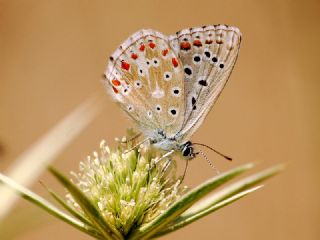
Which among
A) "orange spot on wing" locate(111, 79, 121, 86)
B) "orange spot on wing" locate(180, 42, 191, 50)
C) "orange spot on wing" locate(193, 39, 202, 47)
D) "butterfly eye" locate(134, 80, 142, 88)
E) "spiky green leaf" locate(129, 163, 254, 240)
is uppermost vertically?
"orange spot on wing" locate(111, 79, 121, 86)

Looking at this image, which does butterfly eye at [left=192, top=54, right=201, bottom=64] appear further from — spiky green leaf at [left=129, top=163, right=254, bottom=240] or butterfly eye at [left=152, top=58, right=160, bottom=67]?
spiky green leaf at [left=129, top=163, right=254, bottom=240]

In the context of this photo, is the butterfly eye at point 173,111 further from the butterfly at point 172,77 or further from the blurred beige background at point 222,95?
the blurred beige background at point 222,95

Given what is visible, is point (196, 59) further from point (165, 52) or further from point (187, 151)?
point (187, 151)

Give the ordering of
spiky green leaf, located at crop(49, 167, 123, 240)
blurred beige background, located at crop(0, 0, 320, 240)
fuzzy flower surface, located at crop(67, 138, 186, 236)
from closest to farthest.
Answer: spiky green leaf, located at crop(49, 167, 123, 240) < fuzzy flower surface, located at crop(67, 138, 186, 236) < blurred beige background, located at crop(0, 0, 320, 240)

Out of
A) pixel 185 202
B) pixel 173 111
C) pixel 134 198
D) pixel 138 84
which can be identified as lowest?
pixel 185 202

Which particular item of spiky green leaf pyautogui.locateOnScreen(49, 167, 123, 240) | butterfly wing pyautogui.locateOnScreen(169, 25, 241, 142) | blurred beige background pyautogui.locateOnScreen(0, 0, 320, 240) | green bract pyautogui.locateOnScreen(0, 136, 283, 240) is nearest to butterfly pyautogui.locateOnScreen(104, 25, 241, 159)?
butterfly wing pyautogui.locateOnScreen(169, 25, 241, 142)

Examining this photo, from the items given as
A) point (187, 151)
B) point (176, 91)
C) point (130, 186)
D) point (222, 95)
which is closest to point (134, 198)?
point (130, 186)

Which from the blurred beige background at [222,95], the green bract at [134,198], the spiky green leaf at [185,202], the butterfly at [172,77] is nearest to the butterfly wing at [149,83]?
the butterfly at [172,77]

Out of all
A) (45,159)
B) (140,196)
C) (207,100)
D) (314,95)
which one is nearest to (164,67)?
(207,100)
